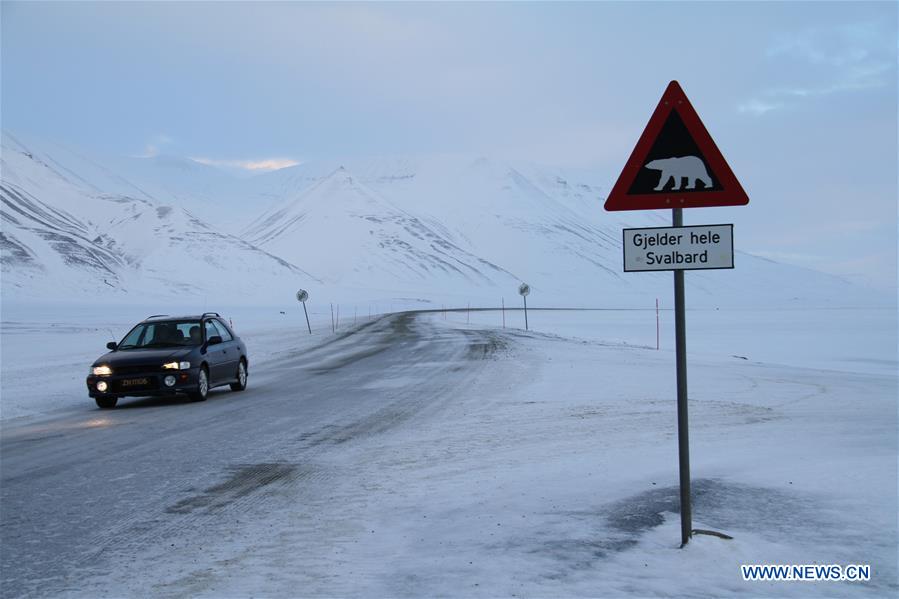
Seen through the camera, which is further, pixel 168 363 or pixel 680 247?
pixel 168 363

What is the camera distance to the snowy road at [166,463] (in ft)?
20.4

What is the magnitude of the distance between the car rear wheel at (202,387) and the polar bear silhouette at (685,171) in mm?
11615

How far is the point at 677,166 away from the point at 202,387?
38.9 feet

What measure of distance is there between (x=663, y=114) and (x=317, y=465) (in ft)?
17.0

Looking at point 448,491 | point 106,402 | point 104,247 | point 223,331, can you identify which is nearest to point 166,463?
point 448,491

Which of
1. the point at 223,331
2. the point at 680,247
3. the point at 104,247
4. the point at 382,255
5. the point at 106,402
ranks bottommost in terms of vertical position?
the point at 106,402

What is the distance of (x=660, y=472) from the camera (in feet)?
26.3

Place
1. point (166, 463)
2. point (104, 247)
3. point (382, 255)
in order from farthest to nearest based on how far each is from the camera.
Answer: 1. point (382, 255)
2. point (104, 247)
3. point (166, 463)

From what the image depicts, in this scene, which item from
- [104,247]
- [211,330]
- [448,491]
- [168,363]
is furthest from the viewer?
[104,247]

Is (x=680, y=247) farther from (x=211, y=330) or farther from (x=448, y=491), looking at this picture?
(x=211, y=330)

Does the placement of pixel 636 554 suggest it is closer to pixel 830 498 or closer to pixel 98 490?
pixel 830 498

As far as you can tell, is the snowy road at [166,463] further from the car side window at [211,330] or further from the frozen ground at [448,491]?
the car side window at [211,330]

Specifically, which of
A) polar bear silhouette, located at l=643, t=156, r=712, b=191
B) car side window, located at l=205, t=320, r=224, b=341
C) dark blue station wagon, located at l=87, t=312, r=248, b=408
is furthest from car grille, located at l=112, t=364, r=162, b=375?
polar bear silhouette, located at l=643, t=156, r=712, b=191

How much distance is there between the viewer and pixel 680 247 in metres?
5.57
